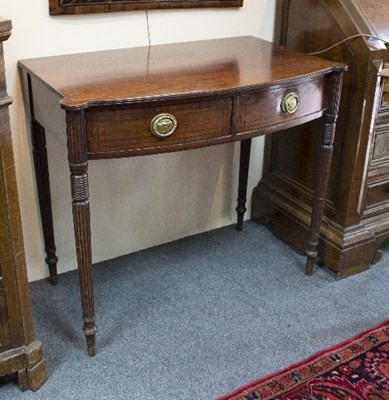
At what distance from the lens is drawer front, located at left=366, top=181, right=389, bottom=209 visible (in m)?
2.01

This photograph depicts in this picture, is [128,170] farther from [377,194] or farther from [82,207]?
[377,194]

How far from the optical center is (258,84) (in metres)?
1.50

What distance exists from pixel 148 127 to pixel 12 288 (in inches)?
21.3

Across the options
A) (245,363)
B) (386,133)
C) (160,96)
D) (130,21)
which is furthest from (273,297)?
(130,21)

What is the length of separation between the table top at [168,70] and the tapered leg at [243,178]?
430 millimetres

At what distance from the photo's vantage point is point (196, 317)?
1.86 m

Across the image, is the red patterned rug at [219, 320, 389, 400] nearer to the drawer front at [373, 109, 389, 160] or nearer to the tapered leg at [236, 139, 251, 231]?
the drawer front at [373, 109, 389, 160]

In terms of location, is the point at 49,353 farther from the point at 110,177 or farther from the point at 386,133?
the point at 386,133

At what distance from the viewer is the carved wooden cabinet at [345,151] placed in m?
1.80

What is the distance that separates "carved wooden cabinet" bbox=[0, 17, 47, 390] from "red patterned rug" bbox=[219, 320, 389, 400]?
546mm

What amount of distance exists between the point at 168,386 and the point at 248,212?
1029 millimetres

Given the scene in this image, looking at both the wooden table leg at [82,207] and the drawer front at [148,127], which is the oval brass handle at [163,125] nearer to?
the drawer front at [148,127]

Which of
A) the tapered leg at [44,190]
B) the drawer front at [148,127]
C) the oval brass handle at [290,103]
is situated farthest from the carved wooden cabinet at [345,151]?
the tapered leg at [44,190]

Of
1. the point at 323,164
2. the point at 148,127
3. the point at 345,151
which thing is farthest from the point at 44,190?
the point at 345,151
